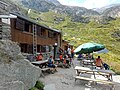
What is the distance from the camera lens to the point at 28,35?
25.0 m

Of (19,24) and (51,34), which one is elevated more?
(19,24)

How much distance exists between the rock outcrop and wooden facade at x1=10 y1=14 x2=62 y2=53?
9.33m

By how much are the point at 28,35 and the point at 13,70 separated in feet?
48.6

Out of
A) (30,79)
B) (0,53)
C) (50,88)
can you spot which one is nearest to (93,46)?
(50,88)

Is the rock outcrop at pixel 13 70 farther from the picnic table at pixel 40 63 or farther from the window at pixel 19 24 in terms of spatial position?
the window at pixel 19 24

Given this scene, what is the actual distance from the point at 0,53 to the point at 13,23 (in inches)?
425

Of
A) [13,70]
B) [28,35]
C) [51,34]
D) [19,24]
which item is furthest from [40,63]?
[51,34]

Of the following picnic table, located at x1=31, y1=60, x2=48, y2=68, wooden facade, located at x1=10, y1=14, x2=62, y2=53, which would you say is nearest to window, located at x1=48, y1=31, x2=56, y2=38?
wooden facade, located at x1=10, y1=14, x2=62, y2=53

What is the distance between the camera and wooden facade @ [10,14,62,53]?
21203 millimetres

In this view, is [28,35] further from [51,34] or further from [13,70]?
[13,70]

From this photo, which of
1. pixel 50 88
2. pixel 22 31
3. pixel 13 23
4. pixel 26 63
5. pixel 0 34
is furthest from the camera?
pixel 22 31

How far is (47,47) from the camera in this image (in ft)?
108

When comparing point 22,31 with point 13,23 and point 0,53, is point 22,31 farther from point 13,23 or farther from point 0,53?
point 0,53

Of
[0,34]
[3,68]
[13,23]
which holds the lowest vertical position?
[3,68]
